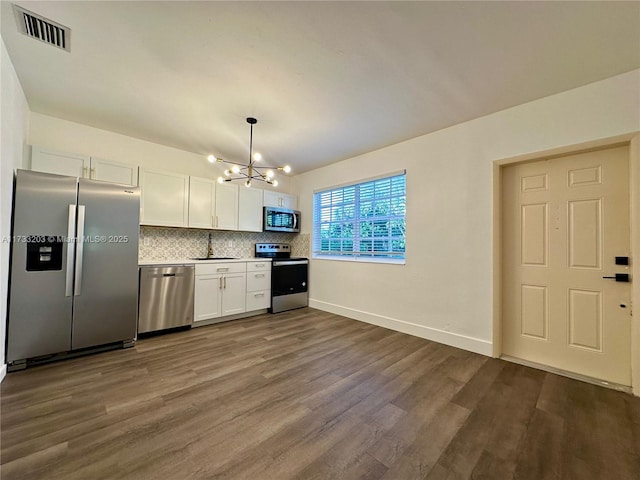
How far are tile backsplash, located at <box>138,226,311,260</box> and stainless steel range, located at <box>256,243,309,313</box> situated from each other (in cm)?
26

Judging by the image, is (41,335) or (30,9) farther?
(41,335)

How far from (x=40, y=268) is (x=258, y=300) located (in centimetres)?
256

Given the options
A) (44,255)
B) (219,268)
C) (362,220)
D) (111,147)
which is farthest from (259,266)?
(111,147)

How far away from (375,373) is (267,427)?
1.13m

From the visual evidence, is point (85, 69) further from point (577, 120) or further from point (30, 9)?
point (577, 120)

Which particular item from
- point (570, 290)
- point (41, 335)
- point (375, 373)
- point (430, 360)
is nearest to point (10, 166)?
point (41, 335)

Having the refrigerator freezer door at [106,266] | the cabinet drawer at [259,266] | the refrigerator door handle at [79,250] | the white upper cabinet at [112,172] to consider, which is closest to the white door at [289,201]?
the cabinet drawer at [259,266]

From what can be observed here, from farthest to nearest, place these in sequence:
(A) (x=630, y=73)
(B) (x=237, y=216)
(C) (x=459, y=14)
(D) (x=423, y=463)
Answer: (B) (x=237, y=216), (A) (x=630, y=73), (C) (x=459, y=14), (D) (x=423, y=463)

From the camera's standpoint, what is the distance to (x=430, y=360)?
269 cm

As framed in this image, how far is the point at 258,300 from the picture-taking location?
4.30 meters

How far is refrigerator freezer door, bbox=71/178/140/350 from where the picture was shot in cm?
266

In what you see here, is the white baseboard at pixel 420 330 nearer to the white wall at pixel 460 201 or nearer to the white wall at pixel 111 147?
the white wall at pixel 460 201

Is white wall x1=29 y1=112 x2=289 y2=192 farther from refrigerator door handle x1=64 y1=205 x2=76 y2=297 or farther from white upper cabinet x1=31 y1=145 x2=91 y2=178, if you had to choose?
refrigerator door handle x1=64 y1=205 x2=76 y2=297

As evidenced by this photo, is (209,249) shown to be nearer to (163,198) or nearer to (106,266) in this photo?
(163,198)
